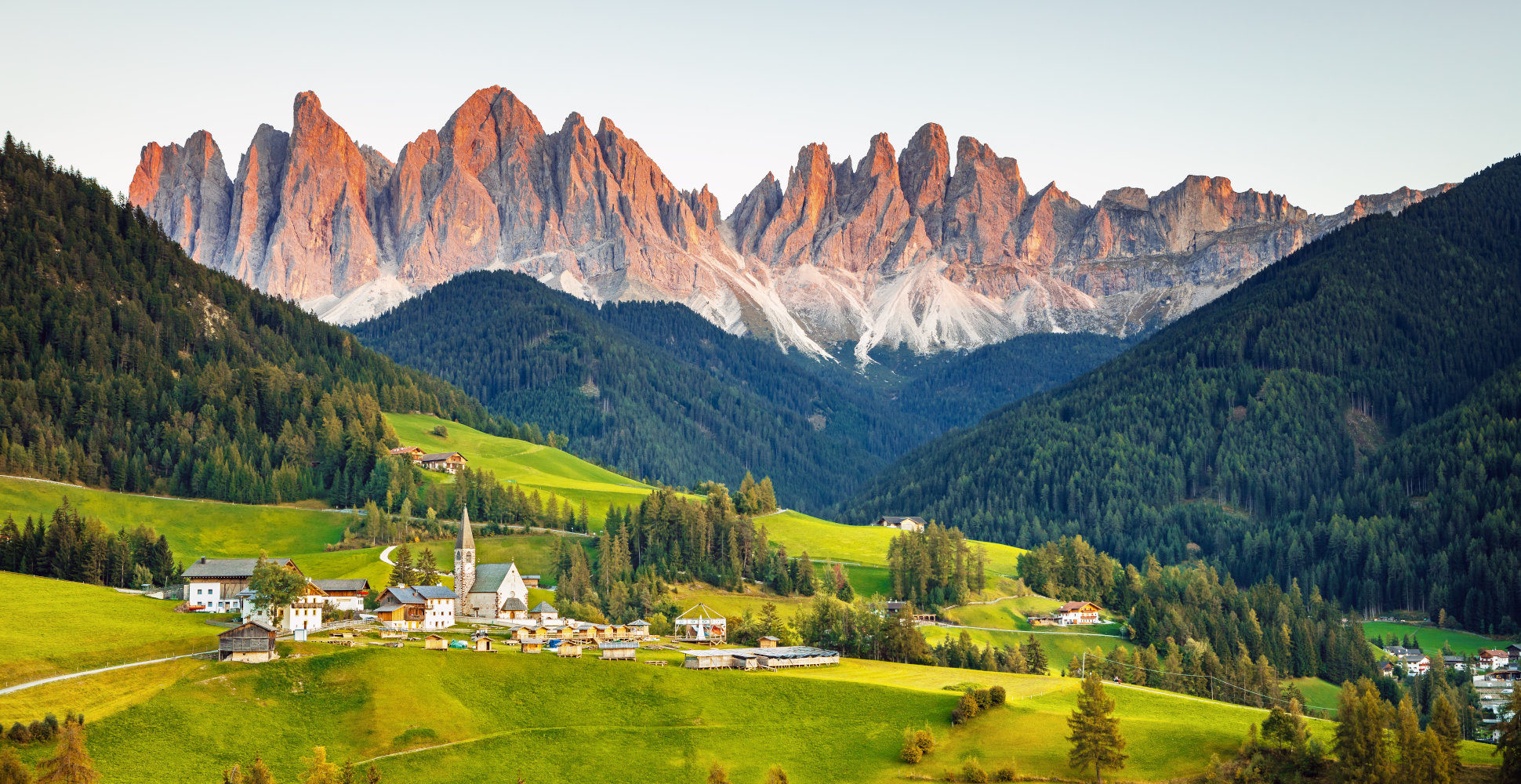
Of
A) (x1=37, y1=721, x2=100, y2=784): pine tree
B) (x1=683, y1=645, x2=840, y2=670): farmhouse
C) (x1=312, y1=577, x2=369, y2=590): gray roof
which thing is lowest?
(x1=37, y1=721, x2=100, y2=784): pine tree

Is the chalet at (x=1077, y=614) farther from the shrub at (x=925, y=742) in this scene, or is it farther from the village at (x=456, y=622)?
the shrub at (x=925, y=742)

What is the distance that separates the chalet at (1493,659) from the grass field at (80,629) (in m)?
140

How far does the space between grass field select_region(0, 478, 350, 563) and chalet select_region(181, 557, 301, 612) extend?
100ft

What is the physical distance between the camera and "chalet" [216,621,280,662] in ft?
324

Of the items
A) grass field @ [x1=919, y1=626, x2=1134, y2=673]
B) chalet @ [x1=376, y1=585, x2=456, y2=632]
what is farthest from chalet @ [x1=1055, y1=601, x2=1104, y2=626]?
chalet @ [x1=376, y1=585, x2=456, y2=632]

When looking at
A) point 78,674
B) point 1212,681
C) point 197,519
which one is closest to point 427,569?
point 197,519

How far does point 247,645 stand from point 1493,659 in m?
140

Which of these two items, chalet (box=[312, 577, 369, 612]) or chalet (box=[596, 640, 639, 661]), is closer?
chalet (box=[596, 640, 639, 661])

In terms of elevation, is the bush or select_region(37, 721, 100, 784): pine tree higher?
the bush

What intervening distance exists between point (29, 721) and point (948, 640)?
8036 centimetres

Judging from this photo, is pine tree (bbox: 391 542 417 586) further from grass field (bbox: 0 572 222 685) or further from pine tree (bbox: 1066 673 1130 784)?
pine tree (bbox: 1066 673 1130 784)

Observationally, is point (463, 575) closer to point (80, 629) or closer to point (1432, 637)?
point (80, 629)

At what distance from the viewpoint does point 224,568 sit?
126188mm

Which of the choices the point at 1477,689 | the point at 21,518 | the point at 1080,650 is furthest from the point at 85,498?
the point at 1477,689
